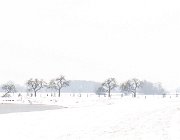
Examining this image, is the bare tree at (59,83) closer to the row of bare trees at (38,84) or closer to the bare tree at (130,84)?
the row of bare trees at (38,84)

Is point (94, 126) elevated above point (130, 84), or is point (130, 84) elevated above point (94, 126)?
point (130, 84)

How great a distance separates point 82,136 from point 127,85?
127049 millimetres

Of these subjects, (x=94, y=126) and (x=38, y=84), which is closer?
(x=94, y=126)

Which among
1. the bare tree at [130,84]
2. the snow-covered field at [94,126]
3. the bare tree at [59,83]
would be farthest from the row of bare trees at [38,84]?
the snow-covered field at [94,126]

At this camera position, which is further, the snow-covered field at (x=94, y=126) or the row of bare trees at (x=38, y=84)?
the row of bare trees at (x=38, y=84)

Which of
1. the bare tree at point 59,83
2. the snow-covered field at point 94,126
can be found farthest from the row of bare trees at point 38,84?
the snow-covered field at point 94,126

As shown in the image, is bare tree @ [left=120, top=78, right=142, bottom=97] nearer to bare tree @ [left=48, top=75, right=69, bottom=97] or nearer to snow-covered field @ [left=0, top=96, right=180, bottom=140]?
bare tree @ [left=48, top=75, right=69, bottom=97]

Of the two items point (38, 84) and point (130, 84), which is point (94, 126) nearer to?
point (130, 84)

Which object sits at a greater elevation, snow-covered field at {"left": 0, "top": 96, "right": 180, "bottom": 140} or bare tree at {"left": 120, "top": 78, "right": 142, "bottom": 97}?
bare tree at {"left": 120, "top": 78, "right": 142, "bottom": 97}

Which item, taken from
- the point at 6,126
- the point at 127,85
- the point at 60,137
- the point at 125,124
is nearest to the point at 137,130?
the point at 125,124

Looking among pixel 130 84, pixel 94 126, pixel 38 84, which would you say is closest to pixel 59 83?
pixel 38 84

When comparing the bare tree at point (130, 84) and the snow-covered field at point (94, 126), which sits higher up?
the bare tree at point (130, 84)

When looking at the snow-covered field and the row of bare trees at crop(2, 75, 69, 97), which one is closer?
the snow-covered field

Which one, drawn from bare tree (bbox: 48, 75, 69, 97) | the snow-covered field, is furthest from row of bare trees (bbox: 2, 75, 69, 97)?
the snow-covered field
